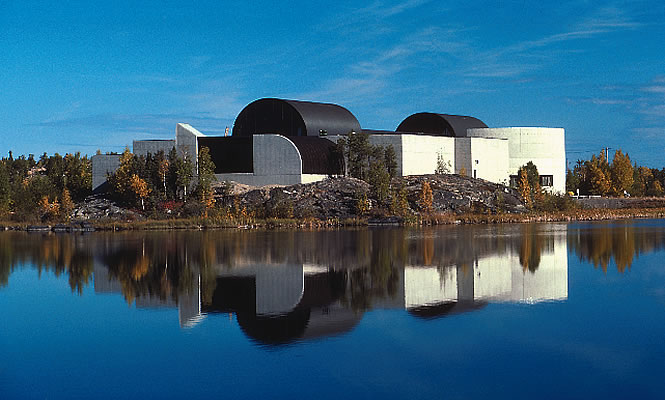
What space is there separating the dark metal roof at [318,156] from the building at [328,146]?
7cm

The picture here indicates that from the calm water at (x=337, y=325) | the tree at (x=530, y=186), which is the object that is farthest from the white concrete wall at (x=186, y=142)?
the calm water at (x=337, y=325)

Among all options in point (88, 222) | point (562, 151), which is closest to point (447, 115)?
point (562, 151)

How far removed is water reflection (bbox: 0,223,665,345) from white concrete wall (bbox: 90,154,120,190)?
68.8ft

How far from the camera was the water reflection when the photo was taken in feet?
51.0

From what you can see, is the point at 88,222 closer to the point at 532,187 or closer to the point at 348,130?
the point at 348,130

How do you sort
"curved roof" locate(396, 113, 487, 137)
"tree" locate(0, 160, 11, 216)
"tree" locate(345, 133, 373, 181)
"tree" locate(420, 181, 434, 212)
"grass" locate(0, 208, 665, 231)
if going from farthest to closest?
"curved roof" locate(396, 113, 487, 137) → "tree" locate(345, 133, 373, 181) → "tree" locate(0, 160, 11, 216) → "tree" locate(420, 181, 434, 212) → "grass" locate(0, 208, 665, 231)

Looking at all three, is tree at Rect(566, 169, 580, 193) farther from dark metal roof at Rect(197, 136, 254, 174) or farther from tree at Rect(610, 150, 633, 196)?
dark metal roof at Rect(197, 136, 254, 174)

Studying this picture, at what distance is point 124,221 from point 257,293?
111ft

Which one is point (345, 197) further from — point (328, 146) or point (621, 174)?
point (621, 174)

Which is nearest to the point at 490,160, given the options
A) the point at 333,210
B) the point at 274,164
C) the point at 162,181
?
the point at 274,164

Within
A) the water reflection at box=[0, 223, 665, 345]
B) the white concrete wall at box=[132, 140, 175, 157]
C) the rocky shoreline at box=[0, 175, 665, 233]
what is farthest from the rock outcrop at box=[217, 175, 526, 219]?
the water reflection at box=[0, 223, 665, 345]

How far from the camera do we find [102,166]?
58500 millimetres

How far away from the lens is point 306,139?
59531mm

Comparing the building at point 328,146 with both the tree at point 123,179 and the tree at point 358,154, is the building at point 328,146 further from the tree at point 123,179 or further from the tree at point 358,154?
the tree at point 123,179
